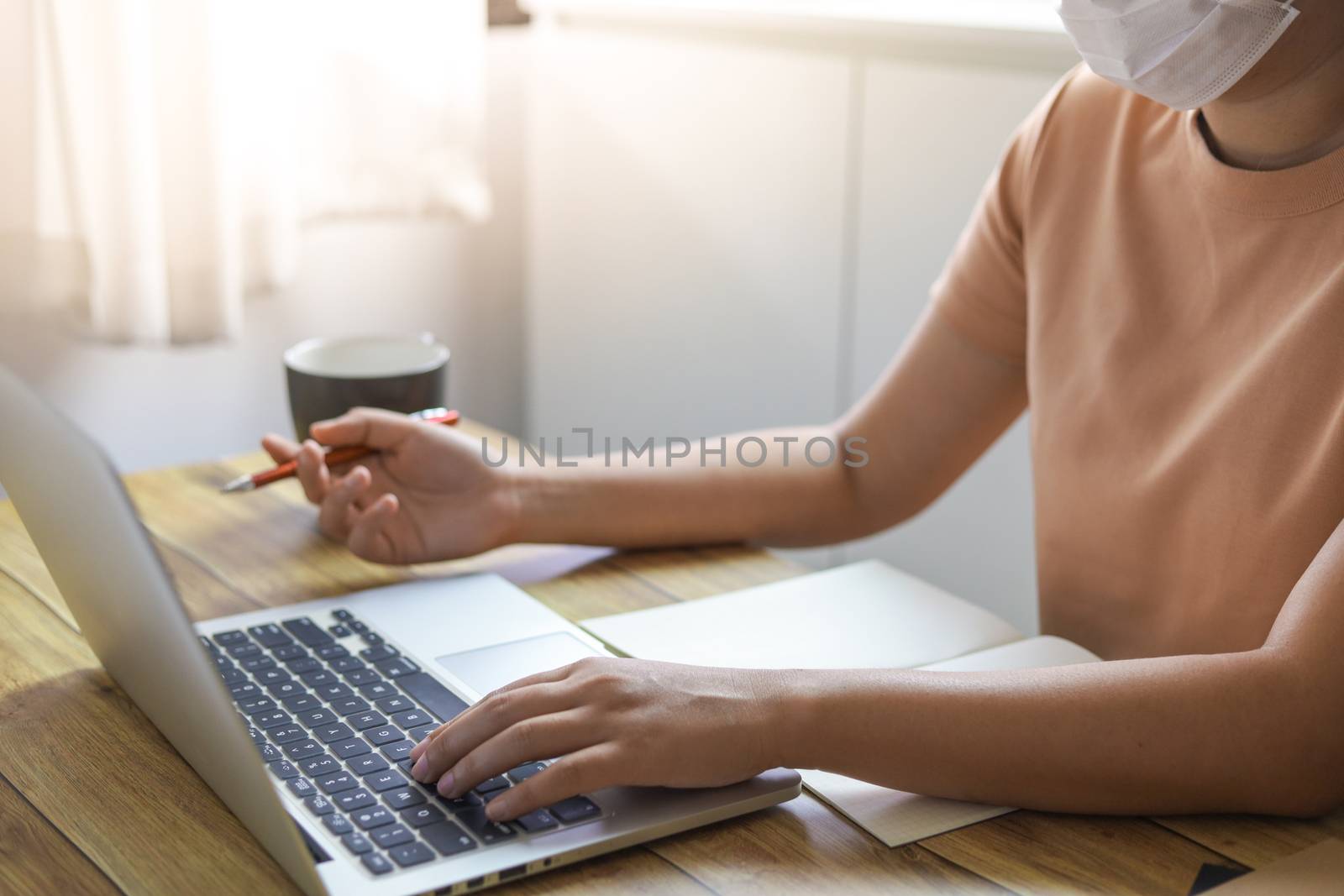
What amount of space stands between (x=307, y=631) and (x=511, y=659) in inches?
5.2

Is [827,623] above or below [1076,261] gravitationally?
below

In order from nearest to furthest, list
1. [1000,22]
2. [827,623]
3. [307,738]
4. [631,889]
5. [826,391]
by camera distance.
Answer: [631,889]
[307,738]
[827,623]
[1000,22]
[826,391]

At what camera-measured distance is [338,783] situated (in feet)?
2.17

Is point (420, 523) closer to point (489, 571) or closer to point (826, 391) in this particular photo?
point (489, 571)

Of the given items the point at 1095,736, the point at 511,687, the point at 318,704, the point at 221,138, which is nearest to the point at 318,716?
the point at 318,704

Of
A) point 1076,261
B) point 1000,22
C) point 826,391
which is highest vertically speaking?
point 1000,22

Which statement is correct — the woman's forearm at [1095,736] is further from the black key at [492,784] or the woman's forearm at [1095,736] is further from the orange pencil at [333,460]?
the orange pencil at [333,460]

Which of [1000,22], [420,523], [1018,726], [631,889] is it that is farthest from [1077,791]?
[1000,22]

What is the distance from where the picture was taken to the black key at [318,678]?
78cm

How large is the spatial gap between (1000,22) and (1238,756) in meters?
1.01

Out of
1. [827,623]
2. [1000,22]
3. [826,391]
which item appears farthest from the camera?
[826,391]

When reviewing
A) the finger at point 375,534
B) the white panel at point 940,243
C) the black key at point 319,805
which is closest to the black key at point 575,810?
the black key at point 319,805

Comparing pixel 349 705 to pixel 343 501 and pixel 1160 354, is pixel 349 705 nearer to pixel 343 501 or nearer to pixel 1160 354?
pixel 343 501

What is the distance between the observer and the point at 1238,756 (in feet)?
2.22
